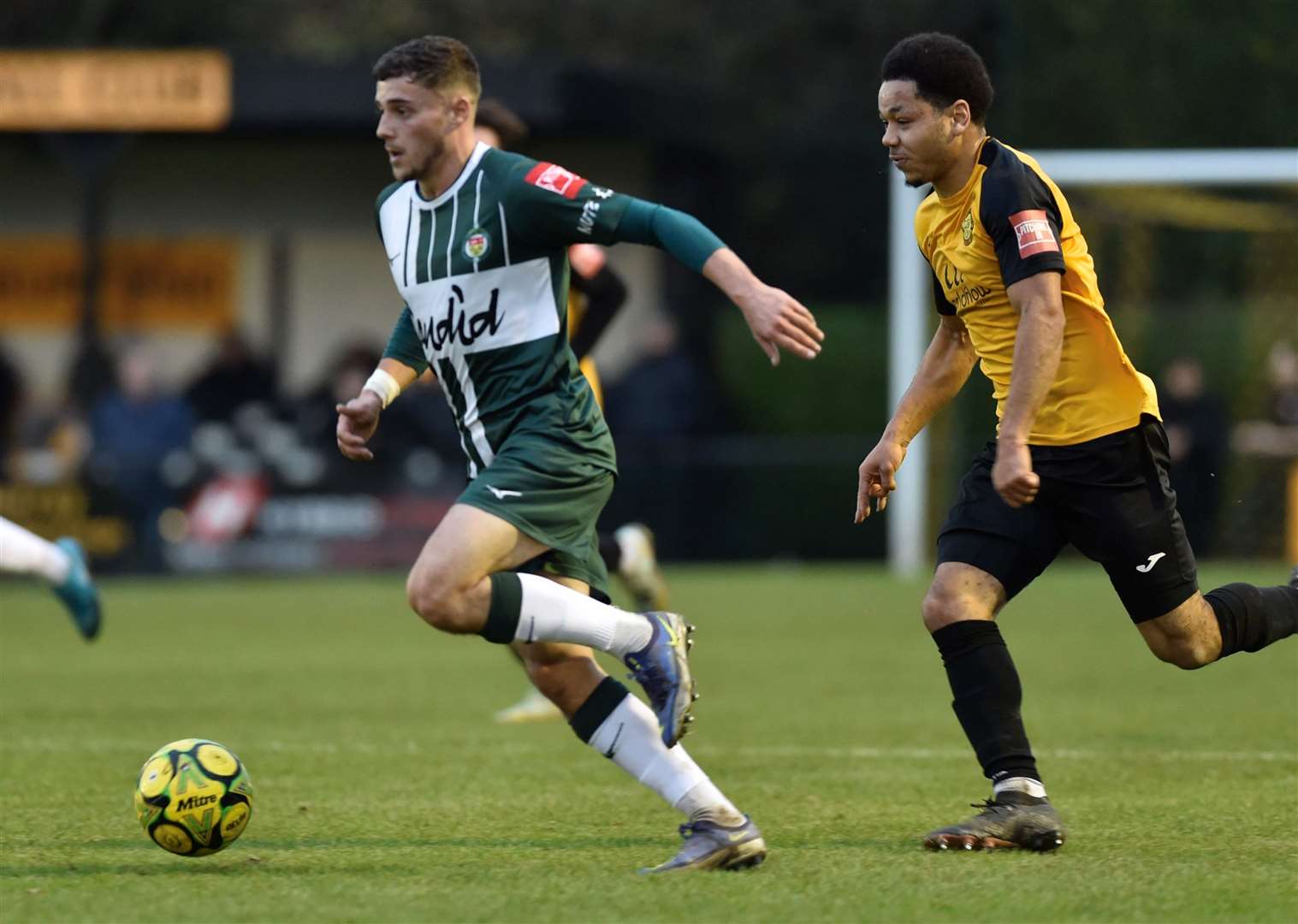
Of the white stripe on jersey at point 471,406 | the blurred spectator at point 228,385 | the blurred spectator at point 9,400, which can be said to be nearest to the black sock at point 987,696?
the white stripe on jersey at point 471,406

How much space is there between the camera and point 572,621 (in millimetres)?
5324

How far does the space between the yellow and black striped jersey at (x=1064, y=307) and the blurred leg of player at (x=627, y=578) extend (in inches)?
139

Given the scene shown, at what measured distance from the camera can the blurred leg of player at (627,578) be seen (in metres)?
9.30

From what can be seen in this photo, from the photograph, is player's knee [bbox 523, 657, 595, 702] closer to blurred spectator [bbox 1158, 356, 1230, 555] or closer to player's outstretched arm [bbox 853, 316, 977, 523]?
player's outstretched arm [bbox 853, 316, 977, 523]

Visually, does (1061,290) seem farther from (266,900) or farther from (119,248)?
(119,248)

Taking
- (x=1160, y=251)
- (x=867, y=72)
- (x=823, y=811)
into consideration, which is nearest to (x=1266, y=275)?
(x=1160, y=251)

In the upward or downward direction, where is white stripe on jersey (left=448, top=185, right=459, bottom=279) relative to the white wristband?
upward

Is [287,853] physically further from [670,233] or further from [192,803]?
[670,233]

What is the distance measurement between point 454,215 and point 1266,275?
16922 mm

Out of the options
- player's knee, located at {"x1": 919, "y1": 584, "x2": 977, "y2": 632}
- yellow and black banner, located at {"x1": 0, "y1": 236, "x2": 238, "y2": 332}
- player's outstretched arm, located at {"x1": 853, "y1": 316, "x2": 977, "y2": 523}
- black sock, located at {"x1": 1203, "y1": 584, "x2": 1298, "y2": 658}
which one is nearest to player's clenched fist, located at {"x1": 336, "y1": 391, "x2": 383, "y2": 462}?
player's outstretched arm, located at {"x1": 853, "y1": 316, "x2": 977, "y2": 523}

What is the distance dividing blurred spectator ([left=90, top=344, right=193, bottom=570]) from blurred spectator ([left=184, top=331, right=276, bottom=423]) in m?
1.17

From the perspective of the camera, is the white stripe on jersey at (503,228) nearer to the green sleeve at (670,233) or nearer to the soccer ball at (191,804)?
the green sleeve at (670,233)

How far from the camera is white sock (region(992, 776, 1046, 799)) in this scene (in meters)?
5.78

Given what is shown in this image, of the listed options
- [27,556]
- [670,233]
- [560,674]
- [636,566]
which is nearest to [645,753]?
[560,674]
